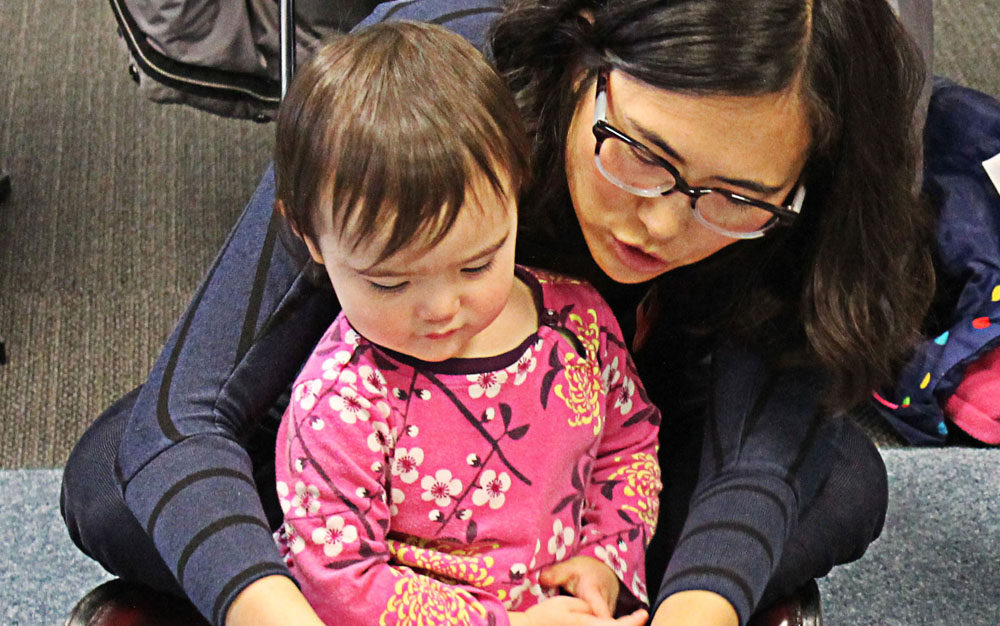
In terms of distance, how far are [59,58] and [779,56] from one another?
2058 mm

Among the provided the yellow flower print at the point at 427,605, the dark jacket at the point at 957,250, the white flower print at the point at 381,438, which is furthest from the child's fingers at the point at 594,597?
the dark jacket at the point at 957,250

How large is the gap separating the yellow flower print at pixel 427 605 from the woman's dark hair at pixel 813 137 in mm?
361

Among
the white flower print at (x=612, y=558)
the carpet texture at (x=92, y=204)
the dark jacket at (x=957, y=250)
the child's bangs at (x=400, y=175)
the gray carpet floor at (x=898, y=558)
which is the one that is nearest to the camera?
the child's bangs at (x=400, y=175)

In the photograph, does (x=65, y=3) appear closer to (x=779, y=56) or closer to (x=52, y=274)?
(x=52, y=274)

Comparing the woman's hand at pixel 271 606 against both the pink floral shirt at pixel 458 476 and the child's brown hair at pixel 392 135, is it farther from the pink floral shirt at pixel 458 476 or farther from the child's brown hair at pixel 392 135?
the child's brown hair at pixel 392 135

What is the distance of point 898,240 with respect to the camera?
109 centimetres

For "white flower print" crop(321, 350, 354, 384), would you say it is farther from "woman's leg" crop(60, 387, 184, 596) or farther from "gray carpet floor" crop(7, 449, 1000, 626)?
"gray carpet floor" crop(7, 449, 1000, 626)

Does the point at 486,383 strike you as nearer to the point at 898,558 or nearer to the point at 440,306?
the point at 440,306

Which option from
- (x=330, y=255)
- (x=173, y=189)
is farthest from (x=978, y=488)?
(x=173, y=189)

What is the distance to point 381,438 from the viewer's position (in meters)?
0.96

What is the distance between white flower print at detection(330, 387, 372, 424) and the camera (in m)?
0.94

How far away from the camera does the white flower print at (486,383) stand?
3.26 feet

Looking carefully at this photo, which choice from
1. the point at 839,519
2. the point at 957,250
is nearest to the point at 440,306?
the point at 839,519

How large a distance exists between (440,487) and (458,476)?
0.02m
